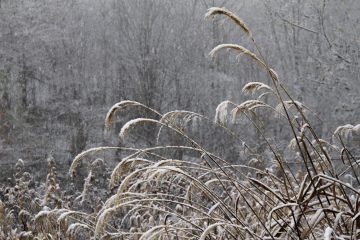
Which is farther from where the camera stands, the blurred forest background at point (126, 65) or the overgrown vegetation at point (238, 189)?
the blurred forest background at point (126, 65)

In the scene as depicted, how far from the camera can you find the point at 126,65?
14.7 meters

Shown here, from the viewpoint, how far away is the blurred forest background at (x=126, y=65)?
13.3 metres

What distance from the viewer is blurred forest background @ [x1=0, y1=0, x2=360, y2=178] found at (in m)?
13.3

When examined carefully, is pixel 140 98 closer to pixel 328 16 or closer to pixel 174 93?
pixel 174 93

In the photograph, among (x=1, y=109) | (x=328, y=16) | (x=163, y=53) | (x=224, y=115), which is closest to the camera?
(x=224, y=115)

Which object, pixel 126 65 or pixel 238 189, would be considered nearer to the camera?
A: pixel 238 189

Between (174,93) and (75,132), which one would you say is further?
(174,93)

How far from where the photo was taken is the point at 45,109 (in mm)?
13750

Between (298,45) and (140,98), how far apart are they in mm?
4801

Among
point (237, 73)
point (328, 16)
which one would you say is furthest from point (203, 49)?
point (328, 16)

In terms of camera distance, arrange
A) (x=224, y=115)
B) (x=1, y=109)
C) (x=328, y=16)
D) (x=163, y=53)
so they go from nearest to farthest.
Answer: (x=224, y=115) → (x=328, y=16) → (x=1, y=109) → (x=163, y=53)

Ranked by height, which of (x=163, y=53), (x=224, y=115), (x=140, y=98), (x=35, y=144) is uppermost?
(x=224, y=115)

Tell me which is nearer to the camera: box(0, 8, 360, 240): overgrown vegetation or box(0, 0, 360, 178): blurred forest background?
box(0, 8, 360, 240): overgrown vegetation

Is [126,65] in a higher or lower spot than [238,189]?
lower
